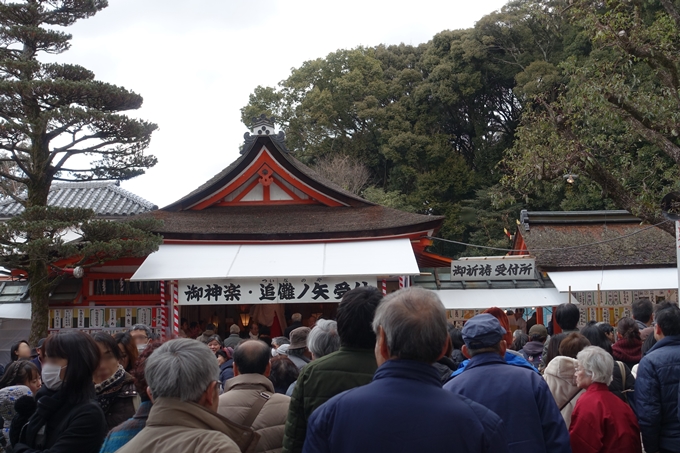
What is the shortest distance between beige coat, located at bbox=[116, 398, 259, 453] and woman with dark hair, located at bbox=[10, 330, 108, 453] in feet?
2.38

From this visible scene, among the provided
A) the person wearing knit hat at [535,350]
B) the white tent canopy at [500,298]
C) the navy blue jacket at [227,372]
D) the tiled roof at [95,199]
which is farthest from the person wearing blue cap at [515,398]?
the tiled roof at [95,199]

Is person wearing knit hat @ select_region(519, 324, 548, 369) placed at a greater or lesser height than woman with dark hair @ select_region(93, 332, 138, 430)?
lesser

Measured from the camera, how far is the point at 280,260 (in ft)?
41.3

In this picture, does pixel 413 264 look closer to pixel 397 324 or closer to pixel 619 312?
pixel 619 312

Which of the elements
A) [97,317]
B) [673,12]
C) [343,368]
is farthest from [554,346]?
[97,317]

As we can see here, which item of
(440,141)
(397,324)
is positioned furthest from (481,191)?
(397,324)

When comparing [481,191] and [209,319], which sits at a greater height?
[481,191]

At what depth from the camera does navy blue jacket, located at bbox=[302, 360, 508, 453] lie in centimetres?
198

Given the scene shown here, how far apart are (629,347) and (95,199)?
16.3m

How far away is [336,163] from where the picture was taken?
31203 millimetres

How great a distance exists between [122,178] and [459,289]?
277 inches

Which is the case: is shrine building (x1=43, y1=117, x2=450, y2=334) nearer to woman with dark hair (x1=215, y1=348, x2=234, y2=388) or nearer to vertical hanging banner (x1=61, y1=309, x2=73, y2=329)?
vertical hanging banner (x1=61, y1=309, x2=73, y2=329)

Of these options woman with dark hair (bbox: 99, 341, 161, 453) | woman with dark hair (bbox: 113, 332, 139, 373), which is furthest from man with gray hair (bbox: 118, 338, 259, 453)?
woman with dark hair (bbox: 113, 332, 139, 373)

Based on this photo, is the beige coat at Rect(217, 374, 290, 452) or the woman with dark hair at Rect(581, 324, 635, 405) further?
the woman with dark hair at Rect(581, 324, 635, 405)
